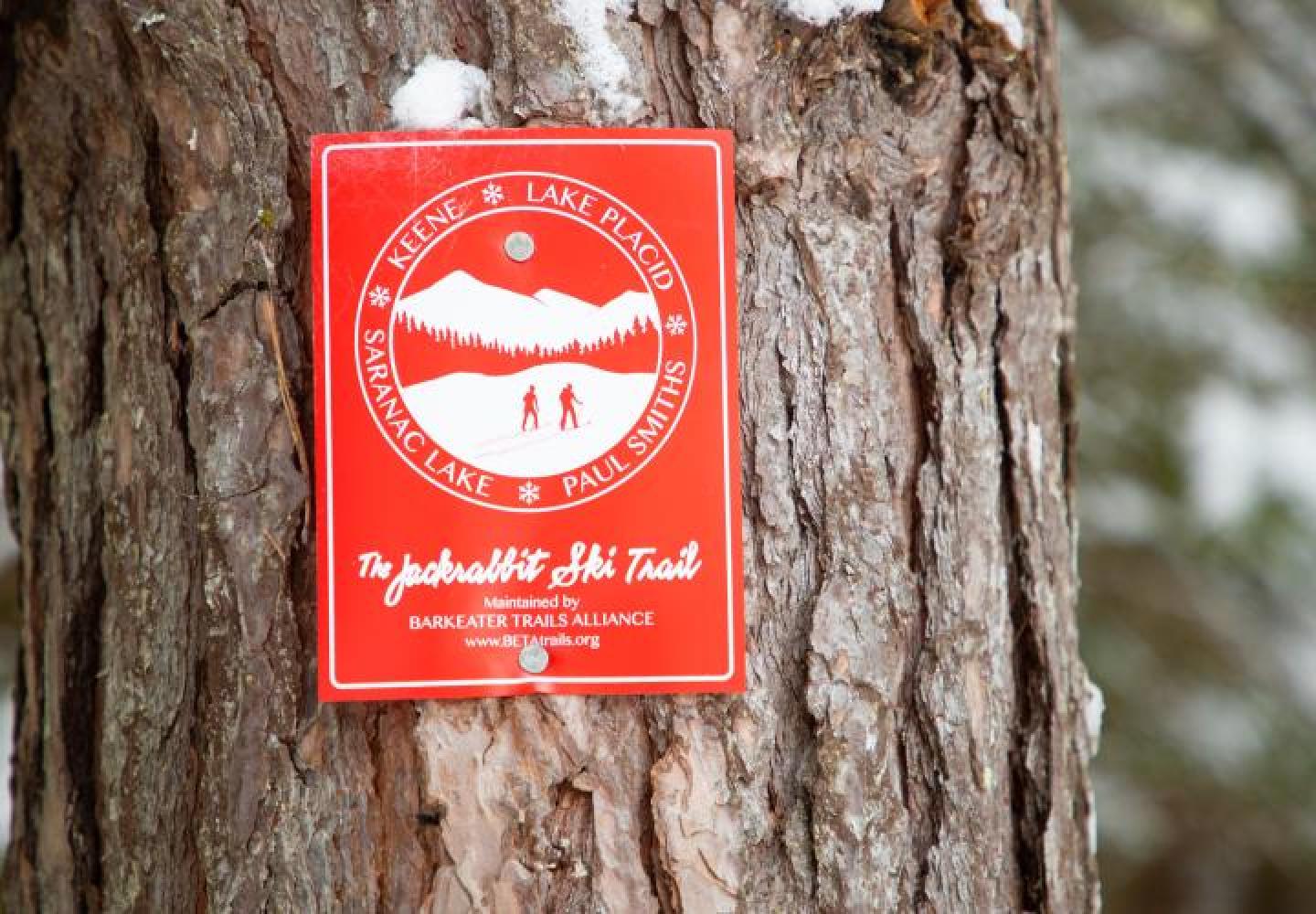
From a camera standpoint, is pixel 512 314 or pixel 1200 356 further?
pixel 1200 356

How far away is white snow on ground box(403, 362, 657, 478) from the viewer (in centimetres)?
102

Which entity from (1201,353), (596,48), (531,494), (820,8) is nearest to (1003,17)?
(820,8)

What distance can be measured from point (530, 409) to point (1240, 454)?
236 centimetres

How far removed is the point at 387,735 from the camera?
1.04 m

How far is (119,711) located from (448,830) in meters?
0.34

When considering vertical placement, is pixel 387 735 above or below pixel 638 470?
below

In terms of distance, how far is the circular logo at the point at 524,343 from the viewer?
1.03 metres

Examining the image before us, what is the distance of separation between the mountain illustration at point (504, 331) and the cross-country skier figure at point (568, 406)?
28 millimetres

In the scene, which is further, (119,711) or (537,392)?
(119,711)

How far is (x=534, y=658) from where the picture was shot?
1.02 metres

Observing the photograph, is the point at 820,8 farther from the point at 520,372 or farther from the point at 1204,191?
the point at 1204,191

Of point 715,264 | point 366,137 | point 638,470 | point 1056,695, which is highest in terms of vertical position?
point 366,137

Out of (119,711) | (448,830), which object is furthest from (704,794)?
(119,711)

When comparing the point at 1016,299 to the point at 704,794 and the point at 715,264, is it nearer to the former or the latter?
the point at 715,264
